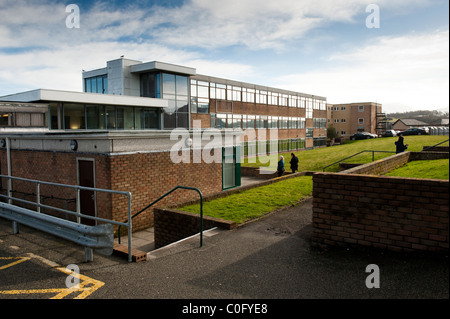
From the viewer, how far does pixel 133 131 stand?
10312mm

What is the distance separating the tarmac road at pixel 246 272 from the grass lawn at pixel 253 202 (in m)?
1.79

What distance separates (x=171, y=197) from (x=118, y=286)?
23.0 feet

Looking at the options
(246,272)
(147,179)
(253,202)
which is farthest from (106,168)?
(246,272)

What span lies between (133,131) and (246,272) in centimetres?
648

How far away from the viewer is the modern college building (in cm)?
1038

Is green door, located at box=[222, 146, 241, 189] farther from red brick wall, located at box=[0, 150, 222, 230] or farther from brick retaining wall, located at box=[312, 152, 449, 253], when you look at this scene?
brick retaining wall, located at box=[312, 152, 449, 253]

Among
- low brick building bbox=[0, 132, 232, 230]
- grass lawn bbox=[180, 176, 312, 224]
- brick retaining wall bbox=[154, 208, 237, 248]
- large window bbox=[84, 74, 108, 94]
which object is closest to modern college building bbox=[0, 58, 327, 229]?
low brick building bbox=[0, 132, 232, 230]

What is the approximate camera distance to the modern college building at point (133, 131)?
10.4m

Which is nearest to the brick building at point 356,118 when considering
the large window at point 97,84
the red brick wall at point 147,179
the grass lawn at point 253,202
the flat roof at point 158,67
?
the flat roof at point 158,67

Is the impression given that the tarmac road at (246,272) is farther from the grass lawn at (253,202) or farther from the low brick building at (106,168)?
the low brick building at (106,168)

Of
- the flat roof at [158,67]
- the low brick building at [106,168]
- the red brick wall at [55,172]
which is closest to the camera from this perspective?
the low brick building at [106,168]
